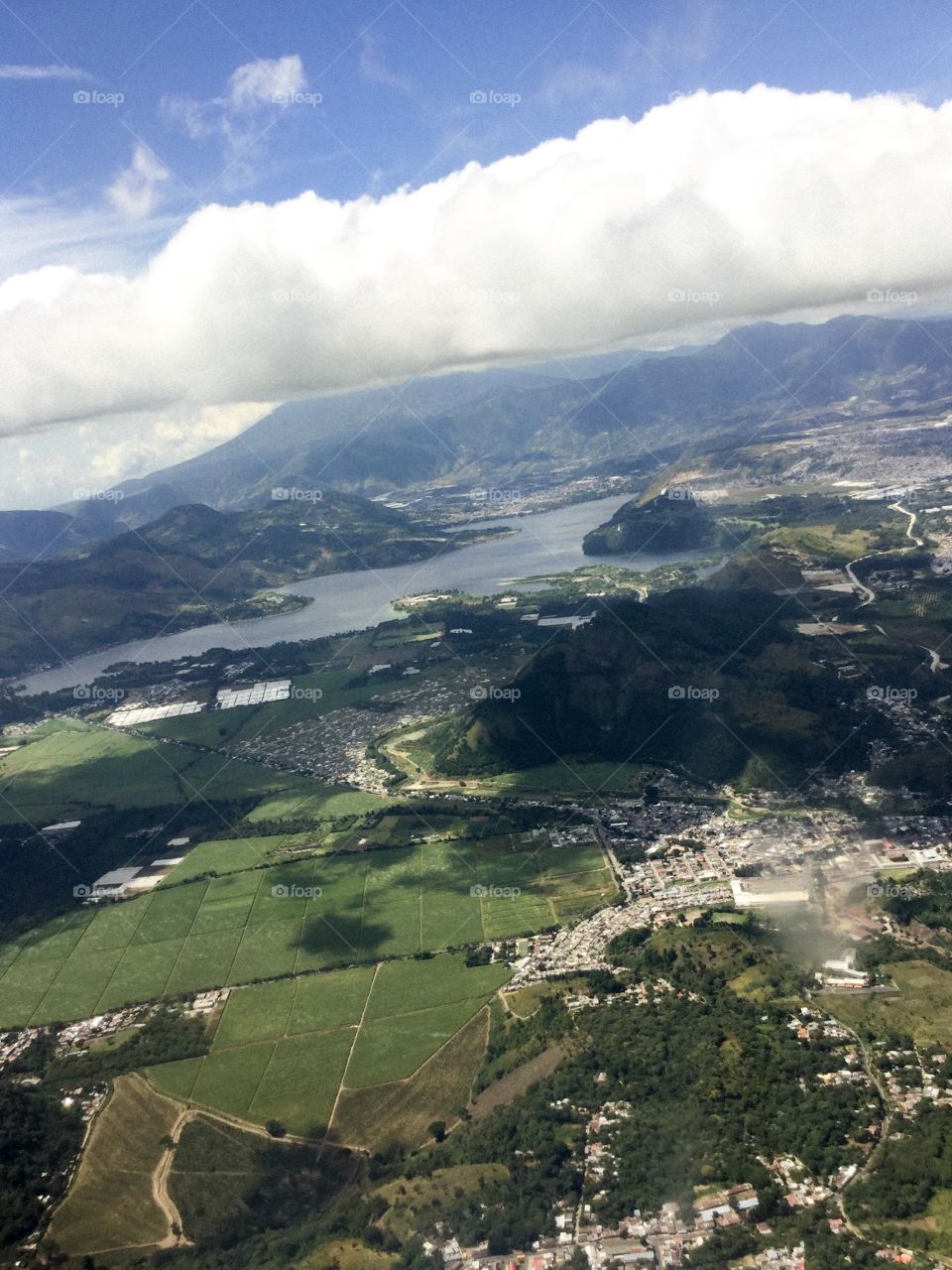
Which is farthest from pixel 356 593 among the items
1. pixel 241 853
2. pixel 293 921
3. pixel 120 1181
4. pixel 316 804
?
pixel 120 1181

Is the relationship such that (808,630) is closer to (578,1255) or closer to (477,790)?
(477,790)

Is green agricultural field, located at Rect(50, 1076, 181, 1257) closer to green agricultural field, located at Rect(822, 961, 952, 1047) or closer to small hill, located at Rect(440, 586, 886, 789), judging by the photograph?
green agricultural field, located at Rect(822, 961, 952, 1047)

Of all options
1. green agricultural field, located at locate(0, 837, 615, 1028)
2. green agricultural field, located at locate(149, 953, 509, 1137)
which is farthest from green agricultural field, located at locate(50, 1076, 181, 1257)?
green agricultural field, located at locate(0, 837, 615, 1028)

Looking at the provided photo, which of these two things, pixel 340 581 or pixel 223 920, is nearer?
pixel 223 920

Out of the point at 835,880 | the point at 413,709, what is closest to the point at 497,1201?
the point at 835,880

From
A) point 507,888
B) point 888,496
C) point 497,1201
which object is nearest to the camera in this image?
point 497,1201

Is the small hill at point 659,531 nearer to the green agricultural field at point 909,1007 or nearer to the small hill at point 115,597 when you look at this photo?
the small hill at point 115,597
